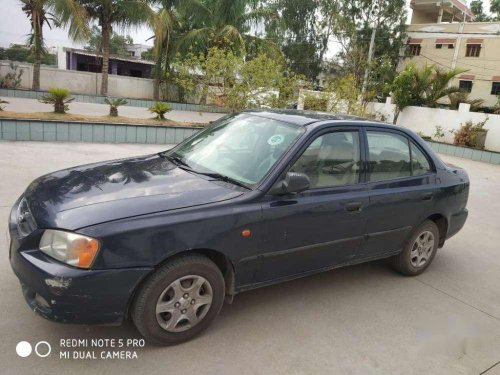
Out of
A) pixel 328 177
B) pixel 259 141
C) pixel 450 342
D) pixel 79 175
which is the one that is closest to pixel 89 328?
pixel 79 175

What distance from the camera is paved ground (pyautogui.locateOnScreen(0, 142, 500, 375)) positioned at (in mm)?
2787

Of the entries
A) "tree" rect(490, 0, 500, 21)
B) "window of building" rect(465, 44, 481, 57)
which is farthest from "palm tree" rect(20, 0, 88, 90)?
"tree" rect(490, 0, 500, 21)

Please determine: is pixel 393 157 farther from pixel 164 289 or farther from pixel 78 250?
pixel 78 250

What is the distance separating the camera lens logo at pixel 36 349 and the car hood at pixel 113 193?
0.80 m

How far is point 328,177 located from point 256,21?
20.0 m

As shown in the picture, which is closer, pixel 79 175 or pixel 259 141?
pixel 79 175

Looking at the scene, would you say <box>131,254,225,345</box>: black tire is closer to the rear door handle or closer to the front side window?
the front side window

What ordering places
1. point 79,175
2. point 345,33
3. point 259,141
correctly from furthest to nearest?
point 345,33 < point 259,141 < point 79,175

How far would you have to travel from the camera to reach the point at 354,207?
362 cm

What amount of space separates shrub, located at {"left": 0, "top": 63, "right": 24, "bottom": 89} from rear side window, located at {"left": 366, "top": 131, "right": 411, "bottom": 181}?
66.5 feet

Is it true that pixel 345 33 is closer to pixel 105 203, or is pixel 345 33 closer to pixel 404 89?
pixel 404 89

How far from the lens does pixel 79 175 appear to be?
11.0 feet

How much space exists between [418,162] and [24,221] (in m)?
3.57

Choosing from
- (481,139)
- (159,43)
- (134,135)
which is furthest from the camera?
(159,43)
